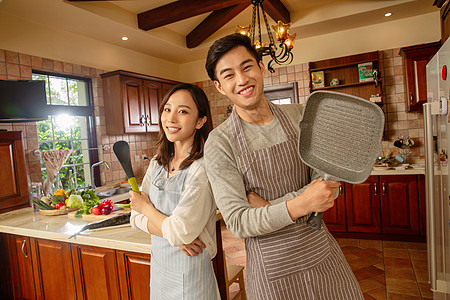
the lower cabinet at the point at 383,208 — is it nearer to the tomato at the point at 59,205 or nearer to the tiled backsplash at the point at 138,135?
the tiled backsplash at the point at 138,135

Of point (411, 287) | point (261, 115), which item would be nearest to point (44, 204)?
point (261, 115)

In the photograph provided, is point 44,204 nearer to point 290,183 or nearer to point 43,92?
point 43,92

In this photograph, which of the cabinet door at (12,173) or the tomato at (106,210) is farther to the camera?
the cabinet door at (12,173)

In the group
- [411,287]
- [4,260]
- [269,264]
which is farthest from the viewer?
[411,287]

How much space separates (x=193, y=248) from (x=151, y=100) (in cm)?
346

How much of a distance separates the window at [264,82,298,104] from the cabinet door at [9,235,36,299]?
3.68 meters

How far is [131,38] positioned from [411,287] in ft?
13.3

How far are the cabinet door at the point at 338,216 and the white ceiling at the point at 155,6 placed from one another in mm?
2096

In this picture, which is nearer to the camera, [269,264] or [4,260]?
[269,264]

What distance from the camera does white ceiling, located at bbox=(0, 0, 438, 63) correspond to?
3.01 m

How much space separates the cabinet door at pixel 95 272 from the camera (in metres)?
1.73

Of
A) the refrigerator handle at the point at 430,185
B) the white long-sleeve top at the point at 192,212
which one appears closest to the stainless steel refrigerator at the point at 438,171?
the refrigerator handle at the point at 430,185

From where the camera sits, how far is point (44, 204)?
95.4 inches

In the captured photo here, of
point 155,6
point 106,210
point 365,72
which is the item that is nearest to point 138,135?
point 155,6
